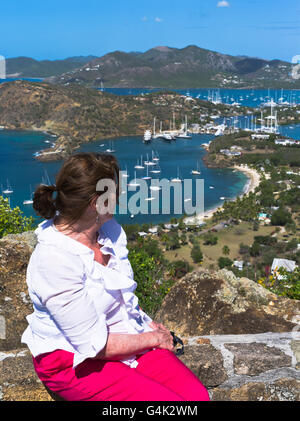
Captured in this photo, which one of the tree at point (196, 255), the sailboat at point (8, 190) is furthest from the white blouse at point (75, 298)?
the sailboat at point (8, 190)

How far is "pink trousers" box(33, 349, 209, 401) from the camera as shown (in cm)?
133

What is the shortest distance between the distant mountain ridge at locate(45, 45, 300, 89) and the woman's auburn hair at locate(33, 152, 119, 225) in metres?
146

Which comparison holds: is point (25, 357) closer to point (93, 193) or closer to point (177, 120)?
point (93, 193)

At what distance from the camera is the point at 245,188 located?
121 feet

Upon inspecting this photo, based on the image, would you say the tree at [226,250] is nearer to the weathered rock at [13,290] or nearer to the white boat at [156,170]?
the weathered rock at [13,290]

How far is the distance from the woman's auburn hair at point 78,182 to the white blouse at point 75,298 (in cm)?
9

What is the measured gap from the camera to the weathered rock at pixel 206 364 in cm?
170

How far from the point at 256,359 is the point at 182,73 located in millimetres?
170064

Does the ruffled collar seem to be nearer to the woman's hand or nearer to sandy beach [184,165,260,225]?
the woman's hand

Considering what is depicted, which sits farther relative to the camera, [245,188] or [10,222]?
[245,188]

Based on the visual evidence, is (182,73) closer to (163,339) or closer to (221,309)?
Answer: (221,309)

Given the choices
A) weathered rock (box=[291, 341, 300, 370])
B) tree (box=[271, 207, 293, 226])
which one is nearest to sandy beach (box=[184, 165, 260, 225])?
tree (box=[271, 207, 293, 226])

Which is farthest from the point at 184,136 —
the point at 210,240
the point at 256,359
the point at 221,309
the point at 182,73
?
the point at 182,73
